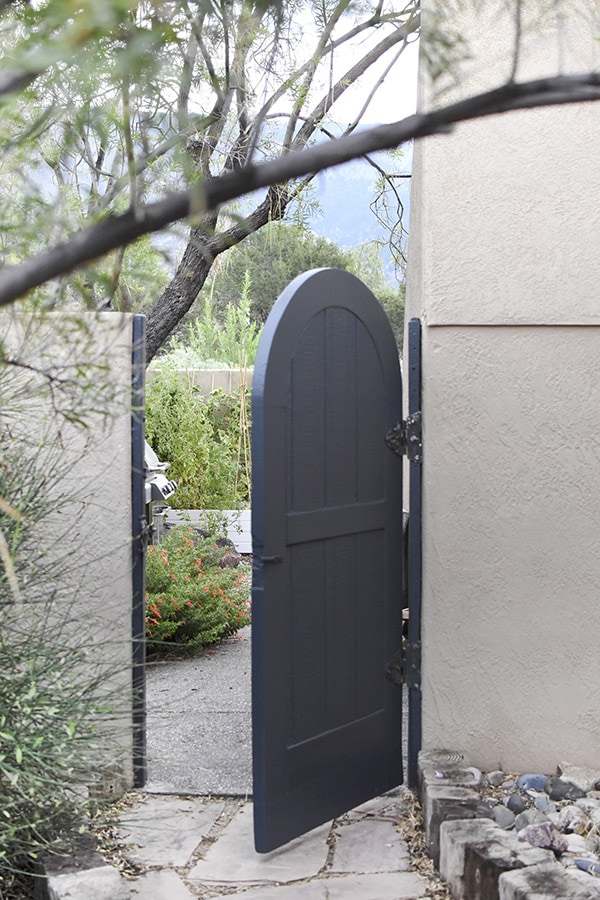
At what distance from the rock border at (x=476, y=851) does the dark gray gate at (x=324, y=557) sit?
0.34 metres

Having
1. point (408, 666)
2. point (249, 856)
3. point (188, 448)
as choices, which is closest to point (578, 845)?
point (408, 666)

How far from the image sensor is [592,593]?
3.88 metres

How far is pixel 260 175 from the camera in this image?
3.06ft

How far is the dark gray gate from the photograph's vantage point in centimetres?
336

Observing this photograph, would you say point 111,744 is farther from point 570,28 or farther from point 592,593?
point 570,28

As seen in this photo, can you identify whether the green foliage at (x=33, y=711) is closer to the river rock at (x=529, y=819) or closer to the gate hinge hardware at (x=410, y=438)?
the gate hinge hardware at (x=410, y=438)

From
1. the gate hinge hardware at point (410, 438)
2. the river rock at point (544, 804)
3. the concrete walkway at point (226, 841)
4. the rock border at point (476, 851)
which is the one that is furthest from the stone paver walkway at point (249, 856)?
the gate hinge hardware at point (410, 438)

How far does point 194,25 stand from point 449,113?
331 millimetres

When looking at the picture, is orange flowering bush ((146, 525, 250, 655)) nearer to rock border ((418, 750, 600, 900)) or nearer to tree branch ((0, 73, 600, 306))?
rock border ((418, 750, 600, 900))

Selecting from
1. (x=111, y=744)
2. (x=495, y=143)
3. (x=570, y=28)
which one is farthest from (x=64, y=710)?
(x=570, y=28)

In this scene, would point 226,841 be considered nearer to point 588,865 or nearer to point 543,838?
point 543,838

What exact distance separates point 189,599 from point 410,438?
8.76 ft

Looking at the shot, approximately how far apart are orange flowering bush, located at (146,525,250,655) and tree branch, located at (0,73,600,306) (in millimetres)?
4909

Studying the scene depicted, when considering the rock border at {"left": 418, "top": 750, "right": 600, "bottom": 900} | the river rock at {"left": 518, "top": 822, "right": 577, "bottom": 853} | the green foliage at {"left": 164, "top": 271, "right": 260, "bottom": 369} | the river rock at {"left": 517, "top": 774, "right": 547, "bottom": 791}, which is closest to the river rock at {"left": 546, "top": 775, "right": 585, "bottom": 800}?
the river rock at {"left": 517, "top": 774, "right": 547, "bottom": 791}
